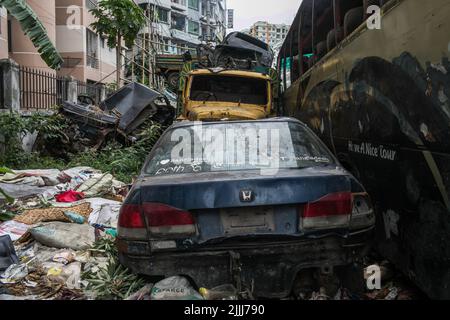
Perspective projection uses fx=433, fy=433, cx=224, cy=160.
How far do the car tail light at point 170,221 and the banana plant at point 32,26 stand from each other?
5676 mm

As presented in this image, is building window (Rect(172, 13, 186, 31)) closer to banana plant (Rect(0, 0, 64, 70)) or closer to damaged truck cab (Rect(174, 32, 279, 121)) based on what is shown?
damaged truck cab (Rect(174, 32, 279, 121))

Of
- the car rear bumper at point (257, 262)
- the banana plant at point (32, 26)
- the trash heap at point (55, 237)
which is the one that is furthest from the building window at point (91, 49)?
the car rear bumper at point (257, 262)

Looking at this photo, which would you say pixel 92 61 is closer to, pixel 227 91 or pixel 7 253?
pixel 227 91

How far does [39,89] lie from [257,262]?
1226cm

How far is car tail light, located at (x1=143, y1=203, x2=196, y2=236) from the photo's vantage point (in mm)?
2768

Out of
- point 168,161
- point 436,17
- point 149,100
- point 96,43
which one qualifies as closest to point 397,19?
point 436,17

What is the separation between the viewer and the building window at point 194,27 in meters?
56.1

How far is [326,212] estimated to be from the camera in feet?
9.14

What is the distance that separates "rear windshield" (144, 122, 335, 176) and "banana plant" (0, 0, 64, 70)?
4561 millimetres

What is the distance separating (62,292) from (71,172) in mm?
5331

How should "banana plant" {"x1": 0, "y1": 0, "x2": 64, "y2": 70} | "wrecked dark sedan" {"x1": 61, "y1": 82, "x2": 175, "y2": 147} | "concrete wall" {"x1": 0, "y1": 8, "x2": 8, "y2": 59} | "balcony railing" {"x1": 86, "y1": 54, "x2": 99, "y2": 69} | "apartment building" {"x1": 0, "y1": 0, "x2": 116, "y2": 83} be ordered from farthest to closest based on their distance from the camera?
1. "balcony railing" {"x1": 86, "y1": 54, "x2": 99, "y2": 69}
2. "apartment building" {"x1": 0, "y1": 0, "x2": 116, "y2": 83}
3. "concrete wall" {"x1": 0, "y1": 8, "x2": 8, "y2": 59}
4. "wrecked dark sedan" {"x1": 61, "y1": 82, "x2": 175, "y2": 147}
5. "banana plant" {"x1": 0, "y1": 0, "x2": 64, "y2": 70}

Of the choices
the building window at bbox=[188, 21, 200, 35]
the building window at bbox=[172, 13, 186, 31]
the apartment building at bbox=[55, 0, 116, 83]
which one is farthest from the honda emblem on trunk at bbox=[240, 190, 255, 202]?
the building window at bbox=[188, 21, 200, 35]

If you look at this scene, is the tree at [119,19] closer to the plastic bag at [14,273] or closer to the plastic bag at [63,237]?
the plastic bag at [63,237]

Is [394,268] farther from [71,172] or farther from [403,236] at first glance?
[71,172]
